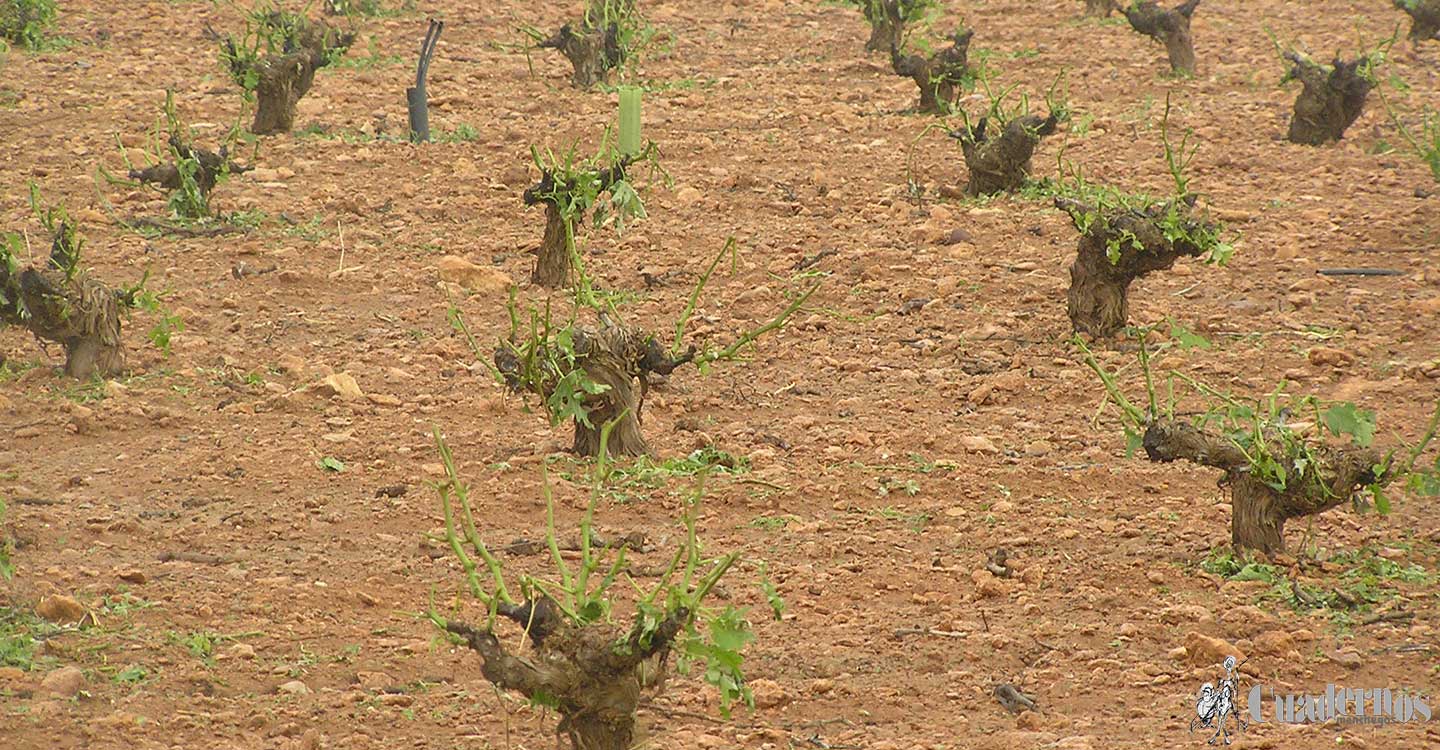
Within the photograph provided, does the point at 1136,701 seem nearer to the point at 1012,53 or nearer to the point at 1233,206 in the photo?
the point at 1233,206

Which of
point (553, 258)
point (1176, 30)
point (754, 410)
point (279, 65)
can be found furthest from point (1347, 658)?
point (1176, 30)

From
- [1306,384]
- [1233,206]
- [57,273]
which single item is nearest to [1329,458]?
[1306,384]

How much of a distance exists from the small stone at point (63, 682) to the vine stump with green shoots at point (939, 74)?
19.4 feet

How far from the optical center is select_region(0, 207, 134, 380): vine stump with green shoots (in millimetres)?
5598

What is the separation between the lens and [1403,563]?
4156mm

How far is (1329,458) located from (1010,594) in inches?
31.5

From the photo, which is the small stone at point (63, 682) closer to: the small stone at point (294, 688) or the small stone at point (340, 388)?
the small stone at point (294, 688)

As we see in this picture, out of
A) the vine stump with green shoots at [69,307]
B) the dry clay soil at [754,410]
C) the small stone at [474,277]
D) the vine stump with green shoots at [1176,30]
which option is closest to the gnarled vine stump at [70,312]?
the vine stump with green shoots at [69,307]

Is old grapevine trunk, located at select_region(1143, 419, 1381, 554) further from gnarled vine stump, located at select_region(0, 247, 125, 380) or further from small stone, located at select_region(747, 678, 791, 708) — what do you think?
gnarled vine stump, located at select_region(0, 247, 125, 380)

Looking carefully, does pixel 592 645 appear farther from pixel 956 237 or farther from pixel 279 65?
pixel 279 65

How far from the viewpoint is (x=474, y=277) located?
6715mm

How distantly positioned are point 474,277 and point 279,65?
7.51ft

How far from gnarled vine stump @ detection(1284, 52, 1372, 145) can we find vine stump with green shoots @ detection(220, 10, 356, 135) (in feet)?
15.3

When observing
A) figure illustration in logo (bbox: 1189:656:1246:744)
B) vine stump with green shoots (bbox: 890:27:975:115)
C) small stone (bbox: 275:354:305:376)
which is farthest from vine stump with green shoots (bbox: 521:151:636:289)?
figure illustration in logo (bbox: 1189:656:1246:744)
